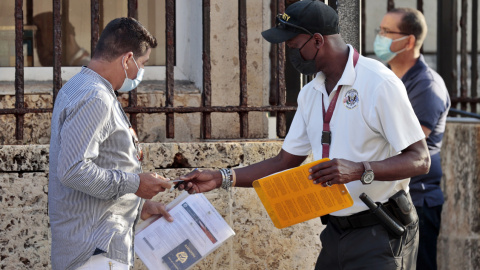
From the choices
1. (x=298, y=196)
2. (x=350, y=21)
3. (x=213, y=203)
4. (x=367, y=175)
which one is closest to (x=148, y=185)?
(x=298, y=196)

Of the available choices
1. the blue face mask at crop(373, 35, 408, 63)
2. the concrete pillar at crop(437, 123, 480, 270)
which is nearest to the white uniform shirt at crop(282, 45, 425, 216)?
the blue face mask at crop(373, 35, 408, 63)

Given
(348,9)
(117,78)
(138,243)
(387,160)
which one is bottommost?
(138,243)

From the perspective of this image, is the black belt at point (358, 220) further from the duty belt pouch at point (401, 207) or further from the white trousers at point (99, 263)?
the white trousers at point (99, 263)

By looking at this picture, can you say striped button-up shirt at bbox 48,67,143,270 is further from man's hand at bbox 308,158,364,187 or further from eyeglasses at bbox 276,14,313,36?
eyeglasses at bbox 276,14,313,36

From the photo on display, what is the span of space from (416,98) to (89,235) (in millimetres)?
2611

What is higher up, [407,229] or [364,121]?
[364,121]

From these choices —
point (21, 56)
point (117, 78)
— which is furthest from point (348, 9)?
point (21, 56)

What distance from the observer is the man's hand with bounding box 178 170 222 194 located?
13.1 feet

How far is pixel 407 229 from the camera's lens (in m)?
3.57

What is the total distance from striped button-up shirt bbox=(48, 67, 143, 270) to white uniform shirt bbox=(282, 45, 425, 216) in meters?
0.88

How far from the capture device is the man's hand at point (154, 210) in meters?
3.81

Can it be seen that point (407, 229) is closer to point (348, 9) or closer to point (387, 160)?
point (387, 160)

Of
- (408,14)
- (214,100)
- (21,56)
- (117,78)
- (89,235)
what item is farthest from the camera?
(408,14)

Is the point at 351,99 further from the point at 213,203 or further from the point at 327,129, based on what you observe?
the point at 213,203
